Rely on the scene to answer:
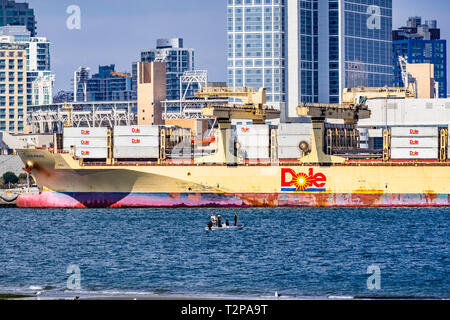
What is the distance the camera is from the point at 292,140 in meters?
109

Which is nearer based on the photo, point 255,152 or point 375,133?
point 255,152

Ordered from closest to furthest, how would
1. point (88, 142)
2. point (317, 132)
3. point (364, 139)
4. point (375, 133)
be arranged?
point (317, 132), point (88, 142), point (364, 139), point (375, 133)

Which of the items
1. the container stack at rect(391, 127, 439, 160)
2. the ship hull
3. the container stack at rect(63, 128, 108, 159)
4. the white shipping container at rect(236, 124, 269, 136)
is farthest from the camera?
the container stack at rect(63, 128, 108, 159)

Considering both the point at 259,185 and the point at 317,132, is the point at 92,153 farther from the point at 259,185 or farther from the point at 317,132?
the point at 317,132

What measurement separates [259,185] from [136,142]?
14.7 metres

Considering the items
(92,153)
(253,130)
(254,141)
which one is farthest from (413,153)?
(92,153)

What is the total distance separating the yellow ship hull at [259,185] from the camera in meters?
105

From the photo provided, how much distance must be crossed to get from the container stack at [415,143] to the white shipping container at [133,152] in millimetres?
26658

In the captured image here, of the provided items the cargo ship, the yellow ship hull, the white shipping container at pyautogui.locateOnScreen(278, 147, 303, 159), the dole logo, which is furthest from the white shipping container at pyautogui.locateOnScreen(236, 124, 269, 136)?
the dole logo

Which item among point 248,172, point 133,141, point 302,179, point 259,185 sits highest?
point 133,141

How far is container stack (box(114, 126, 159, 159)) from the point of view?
107875 millimetres

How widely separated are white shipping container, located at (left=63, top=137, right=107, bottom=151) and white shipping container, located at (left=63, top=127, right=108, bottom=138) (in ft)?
1.13

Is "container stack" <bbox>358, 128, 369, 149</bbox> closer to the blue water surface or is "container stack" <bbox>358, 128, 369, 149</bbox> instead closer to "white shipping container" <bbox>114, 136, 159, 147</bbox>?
the blue water surface

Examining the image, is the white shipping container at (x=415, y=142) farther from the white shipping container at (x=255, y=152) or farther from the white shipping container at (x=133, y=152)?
the white shipping container at (x=133, y=152)
